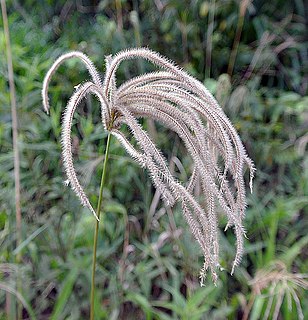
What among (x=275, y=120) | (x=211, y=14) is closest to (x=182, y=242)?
(x=275, y=120)

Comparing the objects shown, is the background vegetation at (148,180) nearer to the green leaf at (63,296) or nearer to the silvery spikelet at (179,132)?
the green leaf at (63,296)

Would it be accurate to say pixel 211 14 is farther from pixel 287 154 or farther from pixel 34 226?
pixel 34 226

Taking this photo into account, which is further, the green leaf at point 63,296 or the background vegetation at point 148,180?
the background vegetation at point 148,180

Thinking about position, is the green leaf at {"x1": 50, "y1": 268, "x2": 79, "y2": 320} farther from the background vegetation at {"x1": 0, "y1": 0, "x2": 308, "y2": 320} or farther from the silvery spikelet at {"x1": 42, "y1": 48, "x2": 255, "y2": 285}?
the silvery spikelet at {"x1": 42, "y1": 48, "x2": 255, "y2": 285}

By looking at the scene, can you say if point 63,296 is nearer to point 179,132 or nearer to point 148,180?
point 148,180

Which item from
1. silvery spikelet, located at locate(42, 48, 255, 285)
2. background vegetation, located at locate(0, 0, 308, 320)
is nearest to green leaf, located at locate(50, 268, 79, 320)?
background vegetation, located at locate(0, 0, 308, 320)

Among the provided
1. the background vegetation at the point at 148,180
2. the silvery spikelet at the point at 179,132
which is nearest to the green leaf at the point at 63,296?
the background vegetation at the point at 148,180

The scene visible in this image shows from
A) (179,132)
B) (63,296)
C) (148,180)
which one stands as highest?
(179,132)

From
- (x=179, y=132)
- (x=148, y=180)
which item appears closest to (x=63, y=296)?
(x=148, y=180)
